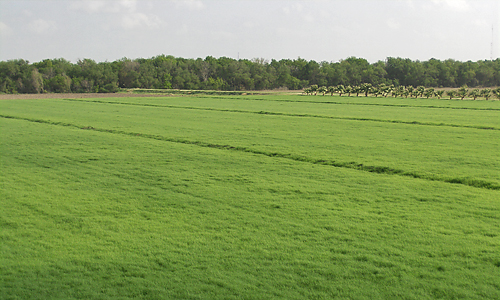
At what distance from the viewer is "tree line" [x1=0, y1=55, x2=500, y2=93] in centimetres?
9219

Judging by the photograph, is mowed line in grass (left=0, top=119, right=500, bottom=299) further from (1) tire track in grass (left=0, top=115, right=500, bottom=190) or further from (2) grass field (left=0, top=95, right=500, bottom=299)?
(1) tire track in grass (left=0, top=115, right=500, bottom=190)

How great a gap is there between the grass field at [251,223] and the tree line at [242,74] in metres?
82.1

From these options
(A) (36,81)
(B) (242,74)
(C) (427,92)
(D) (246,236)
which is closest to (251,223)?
(D) (246,236)

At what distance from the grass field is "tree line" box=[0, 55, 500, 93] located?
269 ft

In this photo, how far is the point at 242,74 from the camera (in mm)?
103375

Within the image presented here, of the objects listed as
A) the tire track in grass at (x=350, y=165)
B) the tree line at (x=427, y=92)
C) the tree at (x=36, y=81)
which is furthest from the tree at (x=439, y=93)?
the tree at (x=36, y=81)

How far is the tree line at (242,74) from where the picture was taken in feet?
302

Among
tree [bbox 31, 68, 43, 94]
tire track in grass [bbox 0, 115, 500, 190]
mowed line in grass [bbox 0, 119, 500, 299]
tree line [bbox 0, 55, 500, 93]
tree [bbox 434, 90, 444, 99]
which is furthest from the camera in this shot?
tree line [bbox 0, 55, 500, 93]

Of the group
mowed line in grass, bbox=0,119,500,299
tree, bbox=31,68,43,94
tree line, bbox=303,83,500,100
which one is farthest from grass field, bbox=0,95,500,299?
tree, bbox=31,68,43,94

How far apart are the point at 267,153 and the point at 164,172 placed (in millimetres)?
4308

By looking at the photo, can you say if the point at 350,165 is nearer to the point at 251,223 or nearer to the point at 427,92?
the point at 251,223

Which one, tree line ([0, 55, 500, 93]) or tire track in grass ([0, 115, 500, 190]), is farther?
tree line ([0, 55, 500, 93])

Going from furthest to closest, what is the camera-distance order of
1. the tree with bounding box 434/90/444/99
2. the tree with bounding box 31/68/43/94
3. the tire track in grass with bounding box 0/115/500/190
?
the tree with bounding box 31/68/43/94
the tree with bounding box 434/90/444/99
the tire track in grass with bounding box 0/115/500/190

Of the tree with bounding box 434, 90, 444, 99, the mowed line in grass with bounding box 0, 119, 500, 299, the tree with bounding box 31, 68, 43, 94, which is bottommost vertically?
the mowed line in grass with bounding box 0, 119, 500, 299
